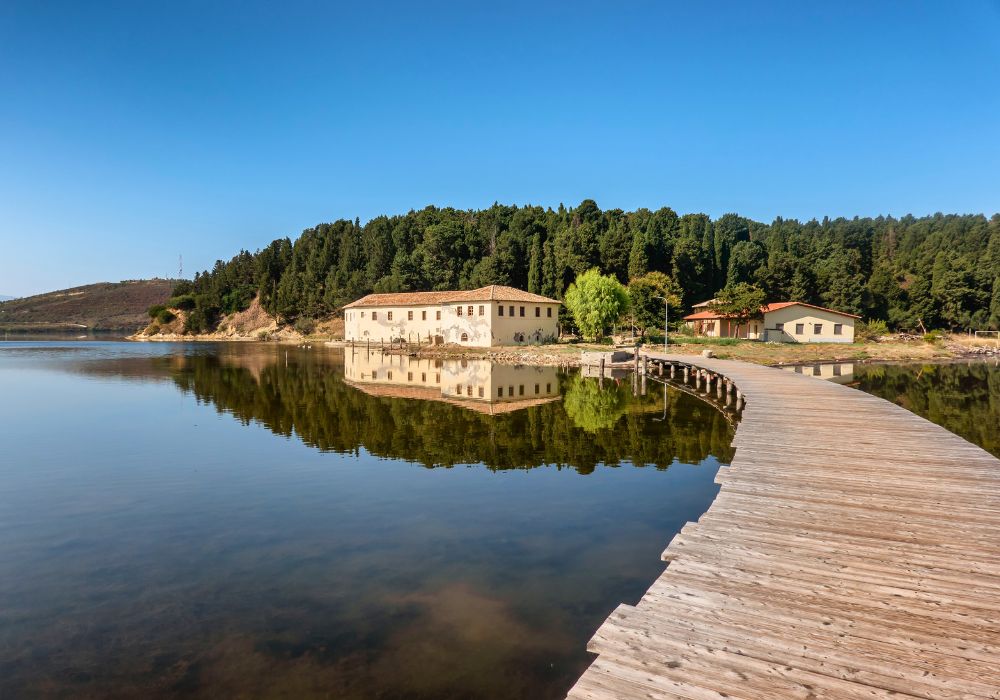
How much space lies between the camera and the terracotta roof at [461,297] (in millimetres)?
66562

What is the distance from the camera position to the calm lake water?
673cm

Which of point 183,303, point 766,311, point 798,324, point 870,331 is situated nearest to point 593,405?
point 766,311

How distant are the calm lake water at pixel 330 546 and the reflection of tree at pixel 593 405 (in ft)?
0.93

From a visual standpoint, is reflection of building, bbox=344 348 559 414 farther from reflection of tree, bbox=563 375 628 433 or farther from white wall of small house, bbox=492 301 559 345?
white wall of small house, bbox=492 301 559 345

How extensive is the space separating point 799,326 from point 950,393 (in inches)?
1527

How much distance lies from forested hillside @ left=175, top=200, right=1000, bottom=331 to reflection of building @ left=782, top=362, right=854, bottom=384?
33615 millimetres

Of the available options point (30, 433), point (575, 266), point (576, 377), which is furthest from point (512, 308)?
point (30, 433)

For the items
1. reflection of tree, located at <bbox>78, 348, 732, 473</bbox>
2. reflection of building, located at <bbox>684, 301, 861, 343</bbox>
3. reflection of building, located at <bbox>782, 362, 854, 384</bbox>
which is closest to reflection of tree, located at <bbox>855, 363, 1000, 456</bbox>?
reflection of building, located at <bbox>782, 362, 854, 384</bbox>

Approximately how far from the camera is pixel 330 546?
10383 millimetres

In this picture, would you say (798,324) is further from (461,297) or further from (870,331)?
(461,297)

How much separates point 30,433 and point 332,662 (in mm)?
21024

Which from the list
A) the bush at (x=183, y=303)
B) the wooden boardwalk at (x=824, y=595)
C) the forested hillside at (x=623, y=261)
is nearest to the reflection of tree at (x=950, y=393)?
the wooden boardwalk at (x=824, y=595)

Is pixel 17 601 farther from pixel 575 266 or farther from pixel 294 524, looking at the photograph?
pixel 575 266

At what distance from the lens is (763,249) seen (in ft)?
378
